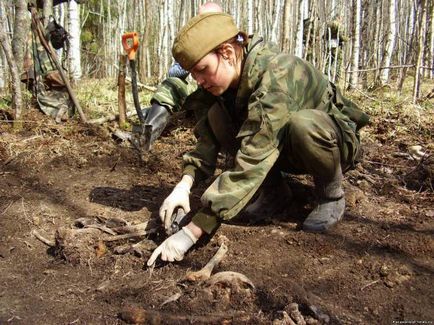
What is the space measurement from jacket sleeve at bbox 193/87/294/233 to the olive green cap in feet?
0.87

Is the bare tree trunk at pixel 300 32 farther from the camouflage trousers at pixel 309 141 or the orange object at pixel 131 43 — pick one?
the camouflage trousers at pixel 309 141

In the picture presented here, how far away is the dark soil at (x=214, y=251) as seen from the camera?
153 centimetres

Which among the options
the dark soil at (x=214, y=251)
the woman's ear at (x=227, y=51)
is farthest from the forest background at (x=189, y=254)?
the woman's ear at (x=227, y=51)

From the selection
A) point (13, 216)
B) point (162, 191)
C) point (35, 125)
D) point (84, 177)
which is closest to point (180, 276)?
point (162, 191)

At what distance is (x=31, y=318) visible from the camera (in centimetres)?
153

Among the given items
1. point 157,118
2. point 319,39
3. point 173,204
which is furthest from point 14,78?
point 319,39

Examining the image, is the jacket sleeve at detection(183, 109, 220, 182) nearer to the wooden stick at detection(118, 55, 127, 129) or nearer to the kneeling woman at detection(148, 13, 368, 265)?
the kneeling woman at detection(148, 13, 368, 265)

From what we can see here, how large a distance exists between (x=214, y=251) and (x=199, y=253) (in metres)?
0.07

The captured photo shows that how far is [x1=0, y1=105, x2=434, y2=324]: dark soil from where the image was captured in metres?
1.53

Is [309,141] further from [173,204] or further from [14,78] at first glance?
[14,78]

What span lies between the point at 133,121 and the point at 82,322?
3015 mm

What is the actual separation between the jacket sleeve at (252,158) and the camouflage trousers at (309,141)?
132mm

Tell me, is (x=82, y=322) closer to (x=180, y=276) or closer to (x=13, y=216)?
(x=180, y=276)

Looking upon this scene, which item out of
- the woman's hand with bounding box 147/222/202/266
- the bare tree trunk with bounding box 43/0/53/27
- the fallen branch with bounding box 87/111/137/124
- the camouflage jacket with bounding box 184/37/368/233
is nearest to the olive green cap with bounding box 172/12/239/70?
the camouflage jacket with bounding box 184/37/368/233
